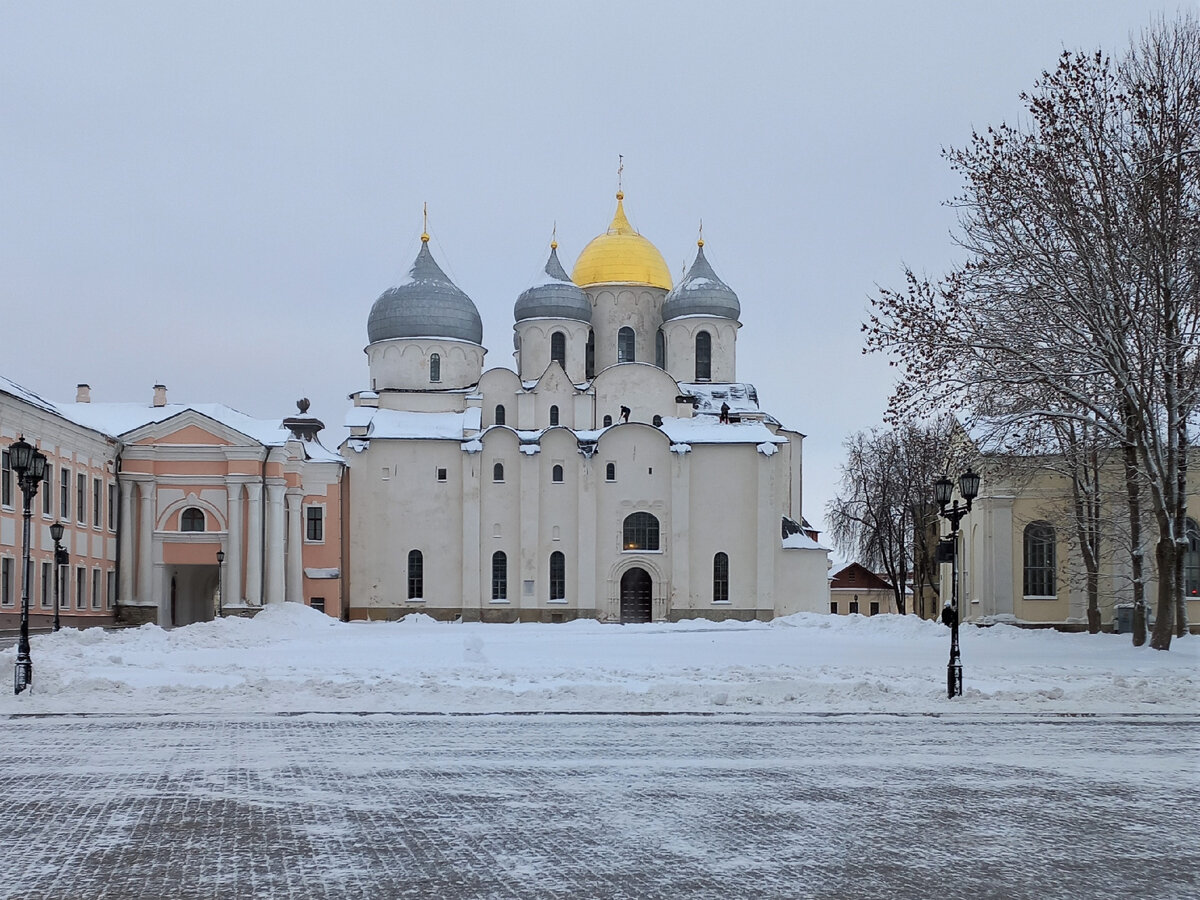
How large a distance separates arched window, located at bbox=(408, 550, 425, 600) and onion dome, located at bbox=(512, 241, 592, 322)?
1274cm

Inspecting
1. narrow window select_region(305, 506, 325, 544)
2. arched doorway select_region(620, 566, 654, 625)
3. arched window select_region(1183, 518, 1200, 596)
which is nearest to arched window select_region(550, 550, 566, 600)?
arched doorway select_region(620, 566, 654, 625)

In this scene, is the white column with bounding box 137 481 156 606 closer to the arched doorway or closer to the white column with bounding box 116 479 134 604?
the white column with bounding box 116 479 134 604

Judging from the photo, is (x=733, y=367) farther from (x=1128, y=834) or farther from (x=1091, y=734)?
(x=1128, y=834)

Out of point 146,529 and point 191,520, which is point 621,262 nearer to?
point 191,520

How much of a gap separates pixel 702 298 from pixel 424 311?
499 inches

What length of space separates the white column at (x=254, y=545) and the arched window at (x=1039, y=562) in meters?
26.2

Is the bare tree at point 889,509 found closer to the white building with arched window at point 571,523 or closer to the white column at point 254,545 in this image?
the white building with arched window at point 571,523

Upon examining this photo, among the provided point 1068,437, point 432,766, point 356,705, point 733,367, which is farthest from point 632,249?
point 432,766

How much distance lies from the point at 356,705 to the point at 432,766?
5.17 metres

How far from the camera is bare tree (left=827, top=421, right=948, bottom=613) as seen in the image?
2180 inches

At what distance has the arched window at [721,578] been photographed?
5459 centimetres

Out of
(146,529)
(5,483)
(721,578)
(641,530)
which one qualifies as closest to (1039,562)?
(721,578)

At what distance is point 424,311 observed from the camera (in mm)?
58469

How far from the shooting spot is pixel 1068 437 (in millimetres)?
31688
